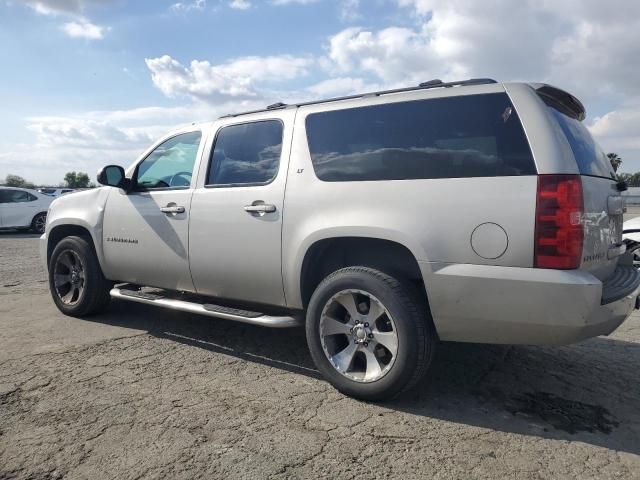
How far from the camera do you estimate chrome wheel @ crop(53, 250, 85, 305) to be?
5164mm

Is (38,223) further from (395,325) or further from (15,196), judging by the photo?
(395,325)

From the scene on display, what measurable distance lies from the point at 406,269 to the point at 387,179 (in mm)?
602

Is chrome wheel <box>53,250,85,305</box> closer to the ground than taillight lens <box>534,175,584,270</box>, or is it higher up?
closer to the ground

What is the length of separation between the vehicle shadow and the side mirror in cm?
138

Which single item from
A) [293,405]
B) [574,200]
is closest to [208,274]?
[293,405]

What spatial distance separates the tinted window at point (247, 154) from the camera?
3.83m

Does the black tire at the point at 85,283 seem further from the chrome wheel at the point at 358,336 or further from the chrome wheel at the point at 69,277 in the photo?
the chrome wheel at the point at 358,336

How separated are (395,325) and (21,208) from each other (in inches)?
630

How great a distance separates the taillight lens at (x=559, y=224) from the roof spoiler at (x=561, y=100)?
0.64 metres

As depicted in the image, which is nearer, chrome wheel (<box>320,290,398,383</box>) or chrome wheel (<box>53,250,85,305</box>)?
chrome wheel (<box>320,290,398,383</box>)

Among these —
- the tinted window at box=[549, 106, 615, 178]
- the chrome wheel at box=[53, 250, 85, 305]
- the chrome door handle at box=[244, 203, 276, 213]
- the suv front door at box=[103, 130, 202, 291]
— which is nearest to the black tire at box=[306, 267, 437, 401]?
the chrome door handle at box=[244, 203, 276, 213]

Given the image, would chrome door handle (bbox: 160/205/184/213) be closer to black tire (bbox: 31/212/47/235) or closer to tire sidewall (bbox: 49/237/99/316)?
tire sidewall (bbox: 49/237/99/316)

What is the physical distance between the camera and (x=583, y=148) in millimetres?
3131

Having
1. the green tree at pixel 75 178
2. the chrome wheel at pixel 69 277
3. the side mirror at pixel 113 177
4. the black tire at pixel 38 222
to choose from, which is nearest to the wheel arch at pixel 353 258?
the side mirror at pixel 113 177
